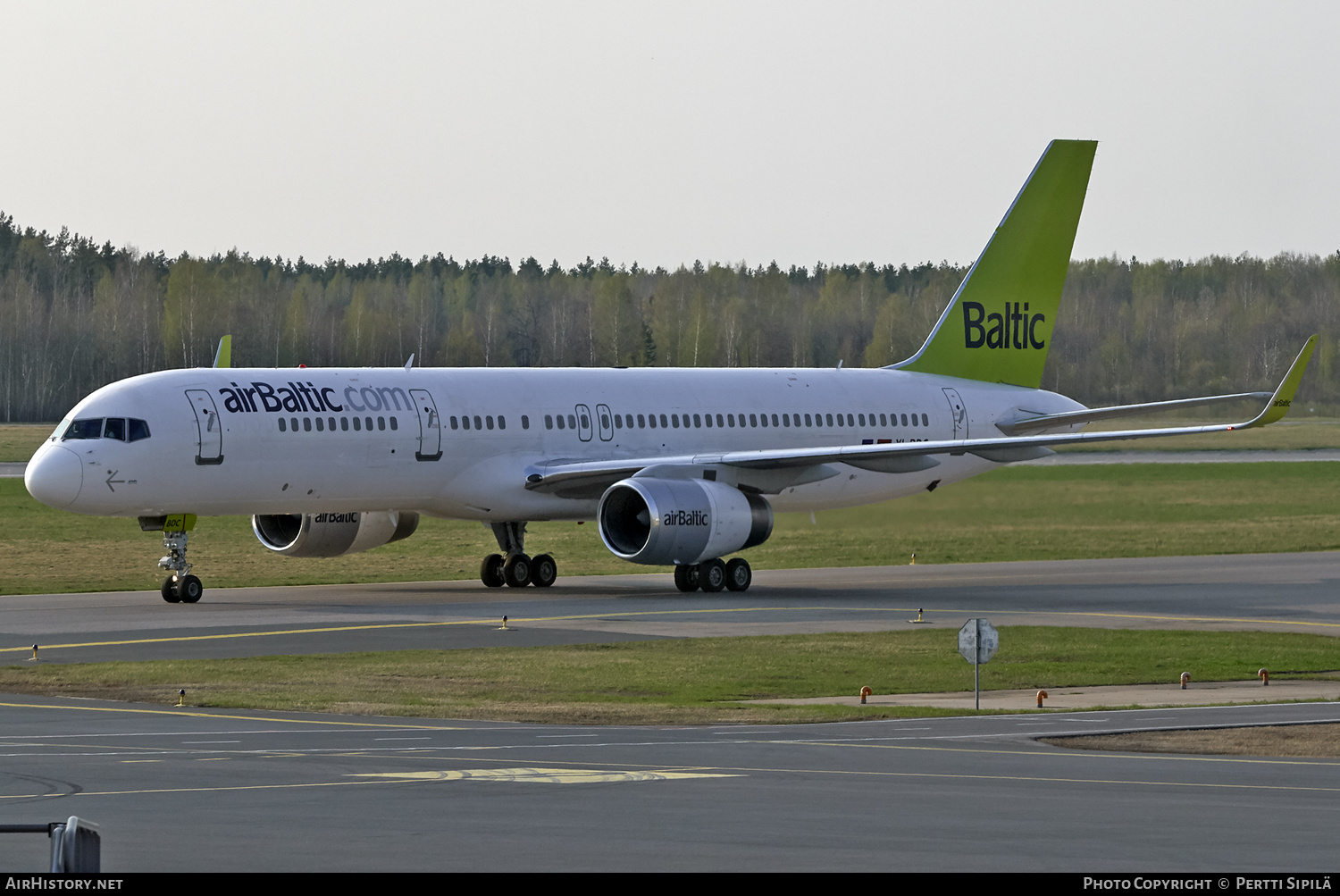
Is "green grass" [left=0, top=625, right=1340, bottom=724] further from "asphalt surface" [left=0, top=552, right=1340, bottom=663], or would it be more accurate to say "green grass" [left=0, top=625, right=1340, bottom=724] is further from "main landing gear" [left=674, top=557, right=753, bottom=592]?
"main landing gear" [left=674, top=557, right=753, bottom=592]

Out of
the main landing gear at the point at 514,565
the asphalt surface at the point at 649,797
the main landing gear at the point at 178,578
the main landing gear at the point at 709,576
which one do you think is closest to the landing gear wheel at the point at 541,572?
the main landing gear at the point at 514,565

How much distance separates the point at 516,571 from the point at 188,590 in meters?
7.12

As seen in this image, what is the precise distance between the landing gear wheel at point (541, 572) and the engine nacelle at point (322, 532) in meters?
2.67

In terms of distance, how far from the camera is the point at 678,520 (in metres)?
38.2

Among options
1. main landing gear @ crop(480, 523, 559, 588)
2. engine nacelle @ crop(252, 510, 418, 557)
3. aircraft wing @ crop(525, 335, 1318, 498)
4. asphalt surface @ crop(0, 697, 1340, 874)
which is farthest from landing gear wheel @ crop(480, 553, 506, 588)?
asphalt surface @ crop(0, 697, 1340, 874)

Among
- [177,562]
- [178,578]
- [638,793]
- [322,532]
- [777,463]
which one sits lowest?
[638,793]

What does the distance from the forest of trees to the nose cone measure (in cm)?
7037

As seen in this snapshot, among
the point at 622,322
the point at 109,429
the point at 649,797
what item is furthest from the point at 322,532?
the point at 622,322

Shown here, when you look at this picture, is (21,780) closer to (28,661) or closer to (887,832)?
(887,832)

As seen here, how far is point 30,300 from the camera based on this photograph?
140375mm

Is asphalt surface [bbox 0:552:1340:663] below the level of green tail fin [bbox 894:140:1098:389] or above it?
below

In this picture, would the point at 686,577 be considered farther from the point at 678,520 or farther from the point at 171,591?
the point at 171,591

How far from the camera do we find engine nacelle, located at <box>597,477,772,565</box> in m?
38.2

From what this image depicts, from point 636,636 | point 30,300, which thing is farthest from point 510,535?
point 30,300
